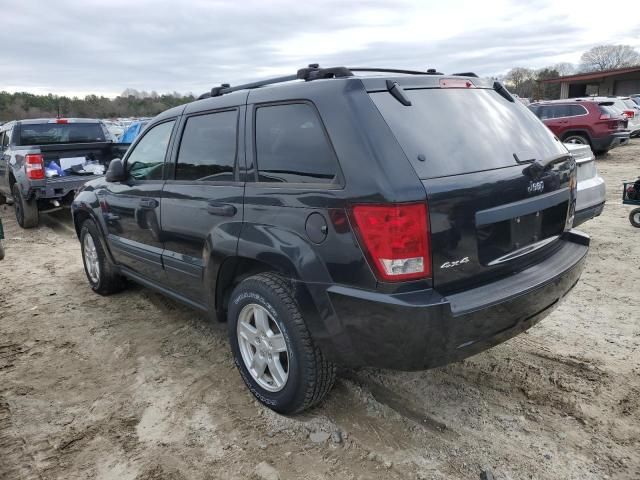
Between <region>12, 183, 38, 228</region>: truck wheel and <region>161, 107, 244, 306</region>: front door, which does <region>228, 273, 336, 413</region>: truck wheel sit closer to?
<region>161, 107, 244, 306</region>: front door

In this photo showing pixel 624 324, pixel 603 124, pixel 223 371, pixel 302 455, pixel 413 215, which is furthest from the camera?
pixel 603 124

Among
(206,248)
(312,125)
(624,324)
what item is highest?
(312,125)

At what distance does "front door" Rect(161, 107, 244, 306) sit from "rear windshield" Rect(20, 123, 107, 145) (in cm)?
652

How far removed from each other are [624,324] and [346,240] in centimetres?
278

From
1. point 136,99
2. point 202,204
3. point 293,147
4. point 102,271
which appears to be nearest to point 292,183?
point 293,147

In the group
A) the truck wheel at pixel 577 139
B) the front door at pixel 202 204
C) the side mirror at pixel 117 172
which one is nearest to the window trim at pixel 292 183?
the front door at pixel 202 204

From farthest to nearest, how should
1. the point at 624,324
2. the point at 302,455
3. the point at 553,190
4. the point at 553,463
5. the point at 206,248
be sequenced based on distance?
the point at 624,324
the point at 206,248
the point at 553,190
the point at 302,455
the point at 553,463

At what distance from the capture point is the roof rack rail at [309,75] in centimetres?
272

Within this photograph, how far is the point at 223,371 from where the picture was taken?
348cm

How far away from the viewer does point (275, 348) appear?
2.86 m

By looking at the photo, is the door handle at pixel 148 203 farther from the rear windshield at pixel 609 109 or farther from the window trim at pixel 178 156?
the rear windshield at pixel 609 109

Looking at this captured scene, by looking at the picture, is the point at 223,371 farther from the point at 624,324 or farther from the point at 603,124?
the point at 603,124

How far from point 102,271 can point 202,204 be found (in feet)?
7.45

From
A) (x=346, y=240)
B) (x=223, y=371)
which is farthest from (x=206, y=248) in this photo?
(x=346, y=240)
